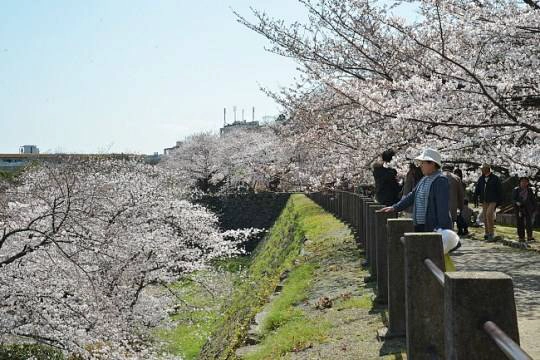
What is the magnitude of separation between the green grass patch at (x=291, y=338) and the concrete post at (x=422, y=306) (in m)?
2.51

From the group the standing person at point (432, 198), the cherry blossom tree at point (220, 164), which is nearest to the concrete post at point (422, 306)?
the standing person at point (432, 198)

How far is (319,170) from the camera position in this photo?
1633 cm

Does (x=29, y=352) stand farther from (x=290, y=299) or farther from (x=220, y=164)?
(x=220, y=164)

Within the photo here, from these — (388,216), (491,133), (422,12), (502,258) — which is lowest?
(502,258)

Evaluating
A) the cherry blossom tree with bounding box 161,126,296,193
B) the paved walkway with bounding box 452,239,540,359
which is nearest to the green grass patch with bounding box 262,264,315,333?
the paved walkway with bounding box 452,239,540,359

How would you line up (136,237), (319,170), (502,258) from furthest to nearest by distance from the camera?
1. (319,170)
2. (136,237)
3. (502,258)

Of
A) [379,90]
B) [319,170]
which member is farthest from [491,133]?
[319,170]

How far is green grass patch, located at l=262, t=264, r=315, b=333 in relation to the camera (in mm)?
8500

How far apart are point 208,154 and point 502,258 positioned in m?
44.0

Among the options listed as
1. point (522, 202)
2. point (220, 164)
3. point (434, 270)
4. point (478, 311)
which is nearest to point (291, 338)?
point (434, 270)

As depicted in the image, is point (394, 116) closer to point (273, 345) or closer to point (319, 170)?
point (273, 345)

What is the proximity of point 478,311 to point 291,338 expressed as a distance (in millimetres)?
5038

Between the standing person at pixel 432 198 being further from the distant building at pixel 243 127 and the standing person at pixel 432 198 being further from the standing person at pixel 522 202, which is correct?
the distant building at pixel 243 127

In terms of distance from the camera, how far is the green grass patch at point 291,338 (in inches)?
271
